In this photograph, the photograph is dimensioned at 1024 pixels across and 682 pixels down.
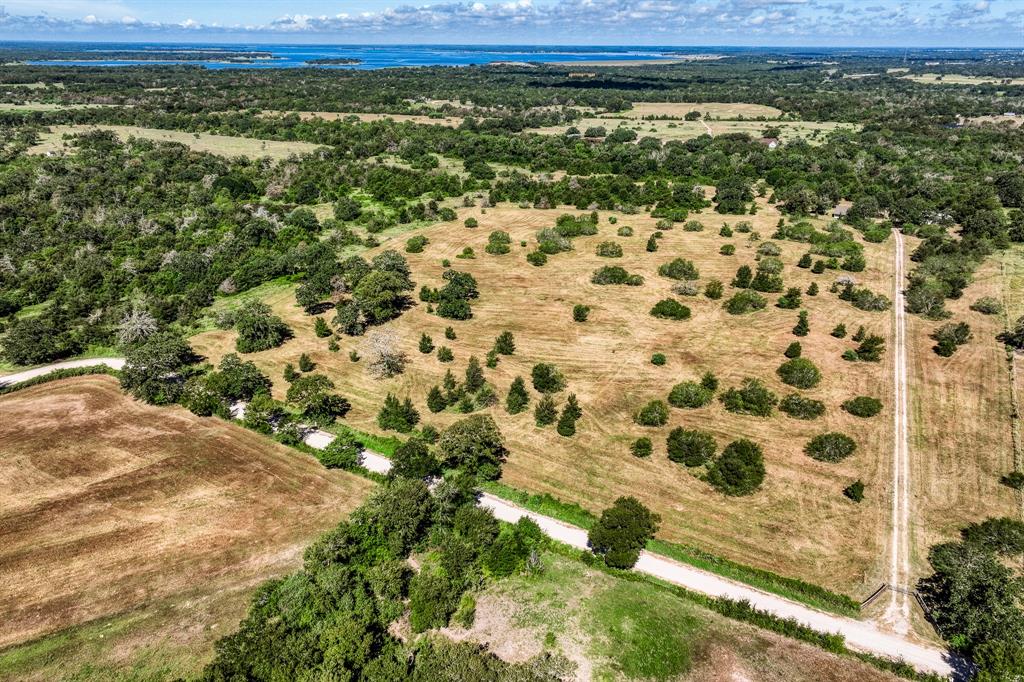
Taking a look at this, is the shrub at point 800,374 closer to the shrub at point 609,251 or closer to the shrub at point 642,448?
the shrub at point 642,448

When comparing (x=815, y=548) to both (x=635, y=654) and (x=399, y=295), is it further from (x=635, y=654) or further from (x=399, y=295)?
(x=399, y=295)

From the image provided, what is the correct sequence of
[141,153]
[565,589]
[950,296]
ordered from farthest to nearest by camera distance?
[141,153] → [950,296] → [565,589]

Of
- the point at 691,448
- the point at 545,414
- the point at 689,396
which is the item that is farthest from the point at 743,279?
the point at 545,414

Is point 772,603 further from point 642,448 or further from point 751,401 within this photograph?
point 751,401

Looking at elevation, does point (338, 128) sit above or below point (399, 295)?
above

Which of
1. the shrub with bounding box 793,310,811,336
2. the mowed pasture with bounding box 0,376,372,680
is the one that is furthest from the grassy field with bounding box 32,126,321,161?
the shrub with bounding box 793,310,811,336

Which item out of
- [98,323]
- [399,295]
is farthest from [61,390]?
[399,295]
